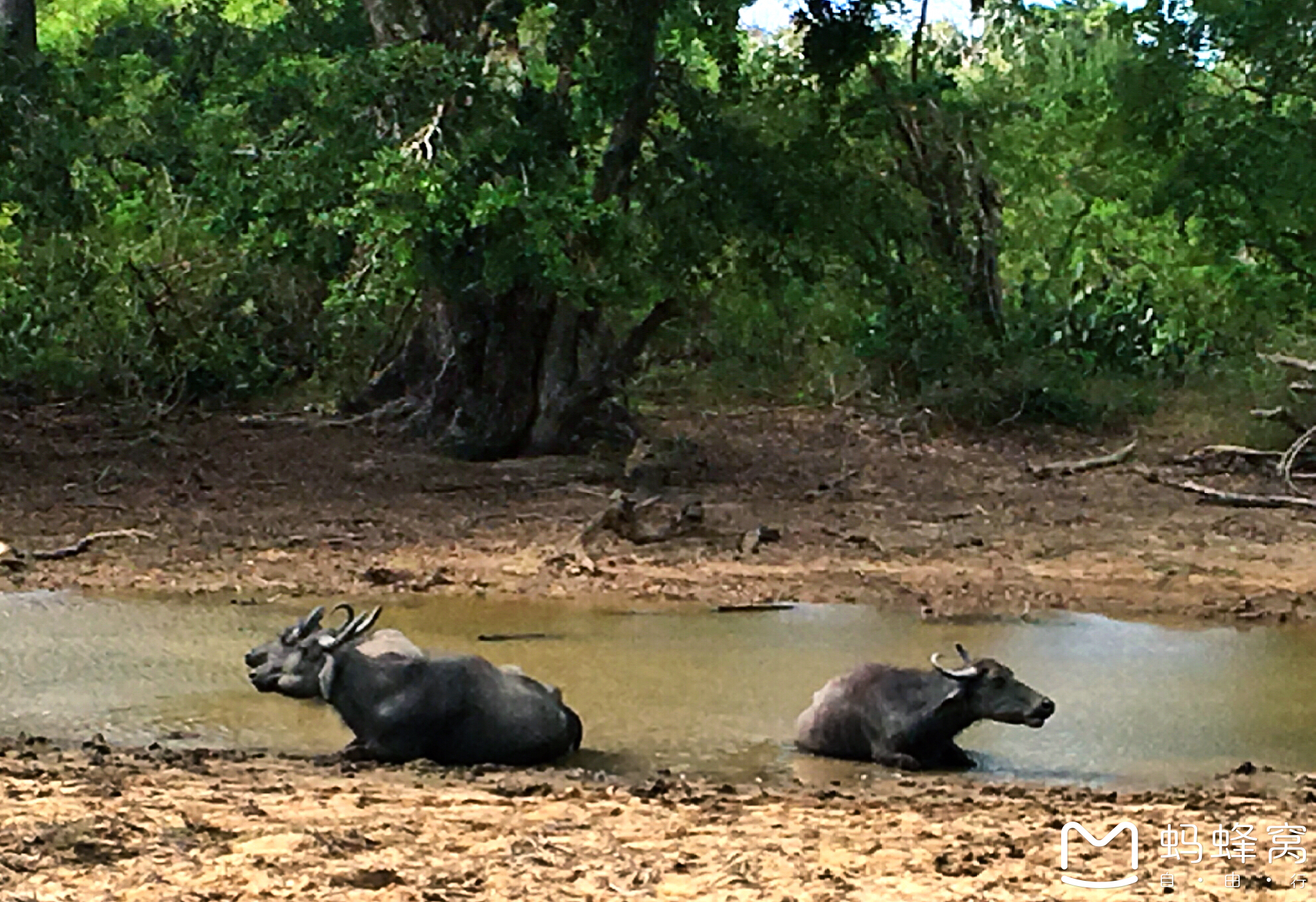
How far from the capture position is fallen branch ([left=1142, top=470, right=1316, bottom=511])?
54.7ft

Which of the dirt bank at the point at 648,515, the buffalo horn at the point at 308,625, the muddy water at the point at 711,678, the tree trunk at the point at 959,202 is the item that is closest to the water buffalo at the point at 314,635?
the buffalo horn at the point at 308,625

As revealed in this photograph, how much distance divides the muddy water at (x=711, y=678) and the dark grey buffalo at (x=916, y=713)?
0.18 metres

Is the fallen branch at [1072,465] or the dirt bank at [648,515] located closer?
the dirt bank at [648,515]

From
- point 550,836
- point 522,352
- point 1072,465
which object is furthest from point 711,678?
point 1072,465

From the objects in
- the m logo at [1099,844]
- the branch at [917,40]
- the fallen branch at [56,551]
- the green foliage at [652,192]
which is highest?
the branch at [917,40]

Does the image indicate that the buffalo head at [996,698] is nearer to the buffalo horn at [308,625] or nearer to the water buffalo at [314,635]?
the water buffalo at [314,635]

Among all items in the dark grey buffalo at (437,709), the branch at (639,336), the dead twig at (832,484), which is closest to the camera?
the dark grey buffalo at (437,709)

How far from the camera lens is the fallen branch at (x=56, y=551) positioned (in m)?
13.5

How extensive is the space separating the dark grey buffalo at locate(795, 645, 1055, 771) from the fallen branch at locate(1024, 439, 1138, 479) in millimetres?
11281

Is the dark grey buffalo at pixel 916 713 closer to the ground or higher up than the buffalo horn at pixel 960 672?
closer to the ground

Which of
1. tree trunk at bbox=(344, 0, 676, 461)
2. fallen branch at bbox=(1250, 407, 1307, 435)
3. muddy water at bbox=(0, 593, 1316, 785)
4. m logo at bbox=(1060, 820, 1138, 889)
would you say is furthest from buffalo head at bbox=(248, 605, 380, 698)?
fallen branch at bbox=(1250, 407, 1307, 435)

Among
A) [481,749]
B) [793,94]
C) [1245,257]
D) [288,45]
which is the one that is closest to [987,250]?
[1245,257]

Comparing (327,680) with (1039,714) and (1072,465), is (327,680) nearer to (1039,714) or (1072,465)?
(1039,714)

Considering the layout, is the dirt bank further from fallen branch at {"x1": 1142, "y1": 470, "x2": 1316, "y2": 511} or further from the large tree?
the large tree
